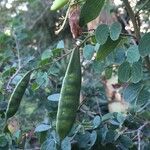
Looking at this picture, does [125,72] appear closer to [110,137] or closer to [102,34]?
[102,34]

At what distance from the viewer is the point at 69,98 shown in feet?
3.36

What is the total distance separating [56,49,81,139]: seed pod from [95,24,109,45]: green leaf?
15cm

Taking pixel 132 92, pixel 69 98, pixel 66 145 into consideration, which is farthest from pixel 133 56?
pixel 66 145

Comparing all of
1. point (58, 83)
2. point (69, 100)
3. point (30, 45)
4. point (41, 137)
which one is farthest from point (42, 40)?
point (69, 100)

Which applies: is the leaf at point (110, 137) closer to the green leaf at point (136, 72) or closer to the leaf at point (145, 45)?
the green leaf at point (136, 72)

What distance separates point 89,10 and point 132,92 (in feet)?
1.27

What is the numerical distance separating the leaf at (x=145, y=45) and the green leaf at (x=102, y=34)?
10 cm

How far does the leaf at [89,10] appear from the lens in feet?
3.58

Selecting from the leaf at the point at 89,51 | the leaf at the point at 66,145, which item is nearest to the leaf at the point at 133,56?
the leaf at the point at 89,51

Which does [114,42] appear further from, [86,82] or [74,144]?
[86,82]

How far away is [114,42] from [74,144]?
0.62 meters

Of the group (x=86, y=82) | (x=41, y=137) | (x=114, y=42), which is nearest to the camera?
(x=114, y=42)

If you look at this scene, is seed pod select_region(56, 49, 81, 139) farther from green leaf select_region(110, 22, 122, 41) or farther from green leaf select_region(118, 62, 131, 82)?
green leaf select_region(118, 62, 131, 82)

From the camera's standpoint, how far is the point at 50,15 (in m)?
4.91
